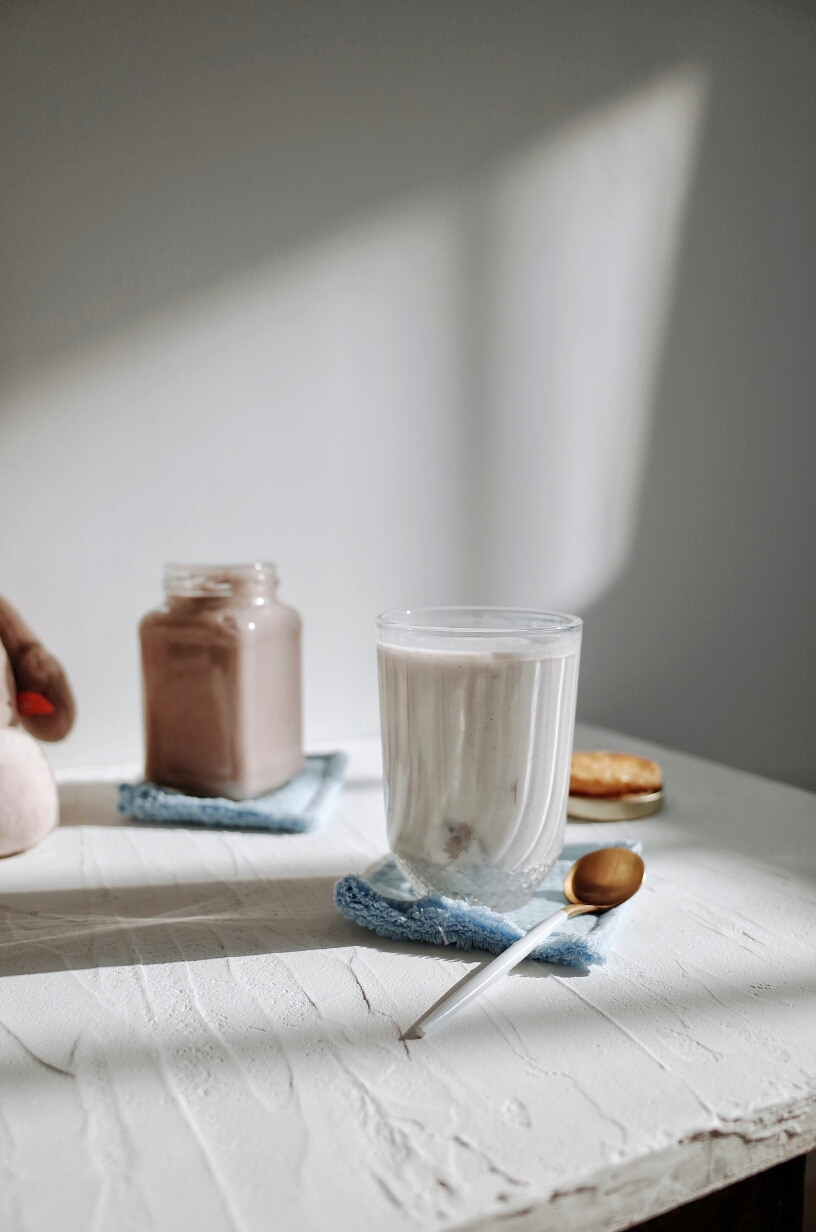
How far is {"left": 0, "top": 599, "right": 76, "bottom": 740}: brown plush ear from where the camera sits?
729 mm

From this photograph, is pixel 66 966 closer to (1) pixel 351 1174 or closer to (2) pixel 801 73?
(1) pixel 351 1174

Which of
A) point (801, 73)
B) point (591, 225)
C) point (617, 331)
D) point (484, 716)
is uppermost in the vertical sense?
point (801, 73)

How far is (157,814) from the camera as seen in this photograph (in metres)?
0.74

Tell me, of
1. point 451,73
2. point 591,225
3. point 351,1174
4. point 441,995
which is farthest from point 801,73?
point 351,1174

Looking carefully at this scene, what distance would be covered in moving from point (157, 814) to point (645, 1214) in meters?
0.50

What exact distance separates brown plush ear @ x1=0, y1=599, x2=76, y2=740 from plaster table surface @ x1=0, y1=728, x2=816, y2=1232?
153mm

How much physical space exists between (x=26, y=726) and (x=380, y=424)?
52 centimetres

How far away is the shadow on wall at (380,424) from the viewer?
933 mm

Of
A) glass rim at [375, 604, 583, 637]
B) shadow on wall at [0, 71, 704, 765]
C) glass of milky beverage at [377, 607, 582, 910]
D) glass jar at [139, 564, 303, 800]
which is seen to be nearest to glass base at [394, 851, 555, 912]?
glass of milky beverage at [377, 607, 582, 910]

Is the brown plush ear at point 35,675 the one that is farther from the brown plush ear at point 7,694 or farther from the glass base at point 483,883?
the glass base at point 483,883

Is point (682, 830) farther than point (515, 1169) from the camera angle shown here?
Yes

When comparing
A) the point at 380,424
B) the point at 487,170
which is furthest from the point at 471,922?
the point at 487,170

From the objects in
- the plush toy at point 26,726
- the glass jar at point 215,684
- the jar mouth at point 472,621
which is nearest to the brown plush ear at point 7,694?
the plush toy at point 26,726

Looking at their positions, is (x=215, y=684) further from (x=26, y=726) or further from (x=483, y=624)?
(x=483, y=624)
